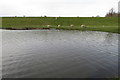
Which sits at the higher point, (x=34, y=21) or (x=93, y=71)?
(x=34, y=21)

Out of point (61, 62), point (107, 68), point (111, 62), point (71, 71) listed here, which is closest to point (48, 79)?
point (71, 71)

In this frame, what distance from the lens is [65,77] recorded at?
6.93 m

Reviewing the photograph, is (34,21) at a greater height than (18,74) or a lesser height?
greater

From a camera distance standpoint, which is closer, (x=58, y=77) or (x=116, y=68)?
(x=58, y=77)

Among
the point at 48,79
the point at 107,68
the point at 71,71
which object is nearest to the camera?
the point at 48,79

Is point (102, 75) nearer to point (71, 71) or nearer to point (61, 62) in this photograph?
point (71, 71)

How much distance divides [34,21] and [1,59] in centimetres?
4694

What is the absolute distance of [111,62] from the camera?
31.6ft

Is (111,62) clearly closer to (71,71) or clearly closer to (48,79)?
(71,71)

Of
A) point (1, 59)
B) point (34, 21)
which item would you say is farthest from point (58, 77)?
point (34, 21)

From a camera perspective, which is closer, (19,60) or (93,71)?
(93,71)

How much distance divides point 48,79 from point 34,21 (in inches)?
2011
